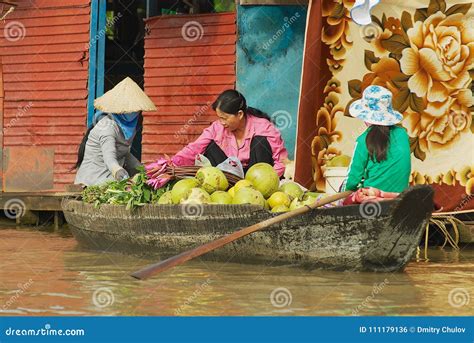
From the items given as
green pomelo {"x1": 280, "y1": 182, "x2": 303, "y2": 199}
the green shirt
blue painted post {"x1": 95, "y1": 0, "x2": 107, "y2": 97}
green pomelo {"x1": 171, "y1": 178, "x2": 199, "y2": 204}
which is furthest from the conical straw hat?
the green shirt

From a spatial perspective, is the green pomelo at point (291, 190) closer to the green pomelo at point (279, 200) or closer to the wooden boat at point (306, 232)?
the green pomelo at point (279, 200)

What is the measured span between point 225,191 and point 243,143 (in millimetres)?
872

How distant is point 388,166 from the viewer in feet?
24.5

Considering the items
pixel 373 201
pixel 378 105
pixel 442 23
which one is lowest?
pixel 373 201

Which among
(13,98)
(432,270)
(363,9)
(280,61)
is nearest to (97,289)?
(432,270)

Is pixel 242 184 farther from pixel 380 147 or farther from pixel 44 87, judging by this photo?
pixel 44 87

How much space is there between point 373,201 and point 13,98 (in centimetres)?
711

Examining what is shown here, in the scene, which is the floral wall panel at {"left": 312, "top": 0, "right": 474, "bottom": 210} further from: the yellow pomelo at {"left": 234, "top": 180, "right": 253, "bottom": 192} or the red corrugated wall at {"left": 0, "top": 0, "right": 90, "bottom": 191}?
the red corrugated wall at {"left": 0, "top": 0, "right": 90, "bottom": 191}

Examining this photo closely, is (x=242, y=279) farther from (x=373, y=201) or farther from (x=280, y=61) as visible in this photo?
(x=280, y=61)

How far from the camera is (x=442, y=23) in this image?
30.5ft

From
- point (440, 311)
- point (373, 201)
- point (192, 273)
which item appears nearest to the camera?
point (440, 311)

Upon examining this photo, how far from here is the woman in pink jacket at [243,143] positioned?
30.3ft

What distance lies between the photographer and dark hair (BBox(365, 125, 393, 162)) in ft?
24.4

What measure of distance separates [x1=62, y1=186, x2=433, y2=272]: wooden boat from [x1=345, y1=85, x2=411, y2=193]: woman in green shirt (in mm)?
277
